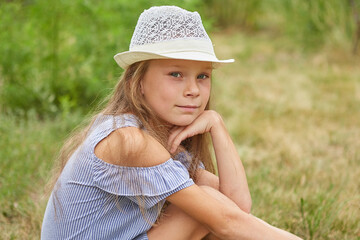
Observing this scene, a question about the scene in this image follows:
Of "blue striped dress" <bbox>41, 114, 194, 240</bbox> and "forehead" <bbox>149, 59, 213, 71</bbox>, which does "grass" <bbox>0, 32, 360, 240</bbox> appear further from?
"blue striped dress" <bbox>41, 114, 194, 240</bbox>

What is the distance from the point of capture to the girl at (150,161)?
193 centimetres

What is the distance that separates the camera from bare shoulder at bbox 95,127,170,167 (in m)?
1.91

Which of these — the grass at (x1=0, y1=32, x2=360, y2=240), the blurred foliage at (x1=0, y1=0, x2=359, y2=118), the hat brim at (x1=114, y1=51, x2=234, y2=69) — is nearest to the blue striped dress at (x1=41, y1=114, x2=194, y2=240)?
the hat brim at (x1=114, y1=51, x2=234, y2=69)

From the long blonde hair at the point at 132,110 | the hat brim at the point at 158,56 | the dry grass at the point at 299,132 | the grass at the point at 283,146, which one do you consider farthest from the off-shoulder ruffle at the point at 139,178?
the dry grass at the point at 299,132

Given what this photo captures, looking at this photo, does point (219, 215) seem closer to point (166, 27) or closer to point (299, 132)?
point (166, 27)

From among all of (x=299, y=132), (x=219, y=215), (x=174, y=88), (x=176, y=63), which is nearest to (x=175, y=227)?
(x=219, y=215)

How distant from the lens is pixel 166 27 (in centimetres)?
206

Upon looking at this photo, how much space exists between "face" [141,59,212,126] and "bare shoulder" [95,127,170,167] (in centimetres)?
18

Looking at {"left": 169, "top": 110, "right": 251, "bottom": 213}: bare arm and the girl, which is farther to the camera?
{"left": 169, "top": 110, "right": 251, "bottom": 213}: bare arm

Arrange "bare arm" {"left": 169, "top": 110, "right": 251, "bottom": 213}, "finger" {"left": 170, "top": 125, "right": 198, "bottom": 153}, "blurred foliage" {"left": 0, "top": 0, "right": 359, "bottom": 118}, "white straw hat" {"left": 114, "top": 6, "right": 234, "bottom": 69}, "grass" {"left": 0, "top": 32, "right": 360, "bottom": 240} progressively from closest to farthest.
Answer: "white straw hat" {"left": 114, "top": 6, "right": 234, "bottom": 69} < "finger" {"left": 170, "top": 125, "right": 198, "bottom": 153} < "bare arm" {"left": 169, "top": 110, "right": 251, "bottom": 213} < "grass" {"left": 0, "top": 32, "right": 360, "bottom": 240} < "blurred foliage" {"left": 0, "top": 0, "right": 359, "bottom": 118}

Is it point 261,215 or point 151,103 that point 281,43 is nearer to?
point 261,215

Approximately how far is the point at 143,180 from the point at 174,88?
0.39 metres

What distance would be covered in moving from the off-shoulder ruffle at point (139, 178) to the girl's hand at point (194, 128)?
0.71 feet

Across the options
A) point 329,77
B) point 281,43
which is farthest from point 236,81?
point 281,43
